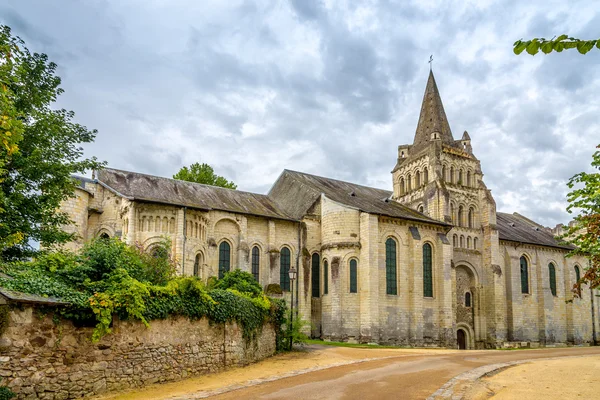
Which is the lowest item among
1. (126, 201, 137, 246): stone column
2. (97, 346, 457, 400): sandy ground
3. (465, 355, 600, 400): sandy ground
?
(97, 346, 457, 400): sandy ground

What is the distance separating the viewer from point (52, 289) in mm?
13289

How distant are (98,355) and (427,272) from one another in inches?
1136

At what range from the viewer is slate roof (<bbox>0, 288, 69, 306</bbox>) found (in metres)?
12.0

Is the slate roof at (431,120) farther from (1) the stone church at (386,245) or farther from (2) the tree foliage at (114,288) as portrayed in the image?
(2) the tree foliage at (114,288)

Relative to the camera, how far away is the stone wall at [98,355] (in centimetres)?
1210

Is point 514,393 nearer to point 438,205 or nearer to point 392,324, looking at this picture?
point 392,324

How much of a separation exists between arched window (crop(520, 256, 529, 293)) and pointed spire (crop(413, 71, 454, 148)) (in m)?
13.5

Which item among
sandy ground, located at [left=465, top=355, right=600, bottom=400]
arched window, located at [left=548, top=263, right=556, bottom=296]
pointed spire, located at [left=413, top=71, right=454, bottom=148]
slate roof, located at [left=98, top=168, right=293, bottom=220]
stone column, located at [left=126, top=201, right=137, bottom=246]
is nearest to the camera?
sandy ground, located at [left=465, top=355, right=600, bottom=400]

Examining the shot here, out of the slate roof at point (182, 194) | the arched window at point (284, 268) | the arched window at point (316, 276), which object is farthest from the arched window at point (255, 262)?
the arched window at point (316, 276)

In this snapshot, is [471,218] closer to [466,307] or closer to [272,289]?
[466,307]

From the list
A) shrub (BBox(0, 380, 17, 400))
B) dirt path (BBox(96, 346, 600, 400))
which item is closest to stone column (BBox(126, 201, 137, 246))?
dirt path (BBox(96, 346, 600, 400))

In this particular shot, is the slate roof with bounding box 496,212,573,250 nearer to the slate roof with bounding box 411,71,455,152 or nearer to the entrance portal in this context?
the entrance portal

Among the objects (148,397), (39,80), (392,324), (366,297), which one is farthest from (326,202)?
(148,397)

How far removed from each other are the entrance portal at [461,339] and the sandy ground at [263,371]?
654 inches
